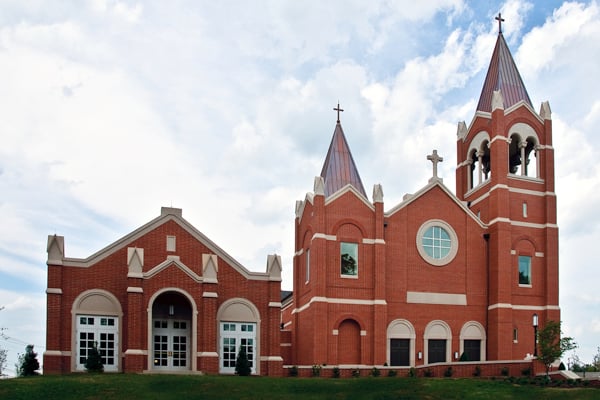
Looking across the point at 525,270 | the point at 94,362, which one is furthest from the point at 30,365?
the point at 525,270

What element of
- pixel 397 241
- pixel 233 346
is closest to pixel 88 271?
pixel 233 346

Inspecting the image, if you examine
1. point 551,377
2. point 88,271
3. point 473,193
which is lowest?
point 551,377

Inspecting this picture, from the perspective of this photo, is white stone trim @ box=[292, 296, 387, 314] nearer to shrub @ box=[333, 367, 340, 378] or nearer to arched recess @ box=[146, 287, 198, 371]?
shrub @ box=[333, 367, 340, 378]

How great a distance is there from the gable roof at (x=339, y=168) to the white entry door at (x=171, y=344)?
13.3 metres

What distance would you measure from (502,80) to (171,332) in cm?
2636

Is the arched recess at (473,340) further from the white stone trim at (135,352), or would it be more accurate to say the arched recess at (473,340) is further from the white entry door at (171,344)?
the white stone trim at (135,352)

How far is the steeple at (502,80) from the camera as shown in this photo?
4900 centimetres

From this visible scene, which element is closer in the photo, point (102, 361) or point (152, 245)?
point (102, 361)

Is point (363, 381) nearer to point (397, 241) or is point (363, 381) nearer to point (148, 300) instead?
point (148, 300)

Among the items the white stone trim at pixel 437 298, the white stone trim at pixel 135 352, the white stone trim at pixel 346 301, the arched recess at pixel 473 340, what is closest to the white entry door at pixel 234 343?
the white stone trim at pixel 135 352

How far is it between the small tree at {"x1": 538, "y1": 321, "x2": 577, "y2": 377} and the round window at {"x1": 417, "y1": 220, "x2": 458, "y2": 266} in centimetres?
834

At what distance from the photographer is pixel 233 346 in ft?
128

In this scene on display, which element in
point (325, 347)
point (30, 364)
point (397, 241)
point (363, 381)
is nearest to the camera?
point (363, 381)

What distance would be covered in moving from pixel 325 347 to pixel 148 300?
34.7 ft
